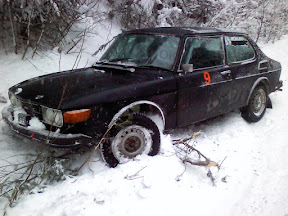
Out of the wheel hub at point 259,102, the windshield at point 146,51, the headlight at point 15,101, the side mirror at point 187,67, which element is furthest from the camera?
the wheel hub at point 259,102

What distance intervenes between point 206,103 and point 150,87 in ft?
3.75

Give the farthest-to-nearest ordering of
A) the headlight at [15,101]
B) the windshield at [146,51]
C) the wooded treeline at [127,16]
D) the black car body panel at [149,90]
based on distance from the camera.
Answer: the wooded treeline at [127,16], the windshield at [146,51], the headlight at [15,101], the black car body panel at [149,90]

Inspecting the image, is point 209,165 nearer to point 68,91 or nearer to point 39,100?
point 68,91

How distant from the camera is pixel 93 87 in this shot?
3.12 metres

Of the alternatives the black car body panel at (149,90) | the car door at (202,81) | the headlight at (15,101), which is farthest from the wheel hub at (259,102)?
the headlight at (15,101)

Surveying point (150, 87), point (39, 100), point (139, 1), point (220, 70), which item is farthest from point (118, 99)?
point (139, 1)

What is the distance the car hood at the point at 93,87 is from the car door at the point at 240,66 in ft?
4.80

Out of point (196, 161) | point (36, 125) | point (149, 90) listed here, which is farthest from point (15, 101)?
point (196, 161)

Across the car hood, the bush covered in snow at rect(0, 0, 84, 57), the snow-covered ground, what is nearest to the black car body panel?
the car hood

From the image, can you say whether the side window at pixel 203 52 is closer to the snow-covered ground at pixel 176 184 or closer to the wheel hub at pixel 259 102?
the snow-covered ground at pixel 176 184

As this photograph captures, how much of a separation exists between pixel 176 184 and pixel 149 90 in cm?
117

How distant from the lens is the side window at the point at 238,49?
14.5 ft

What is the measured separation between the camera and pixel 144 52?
12.5ft

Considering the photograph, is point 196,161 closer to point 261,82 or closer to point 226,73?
point 226,73
